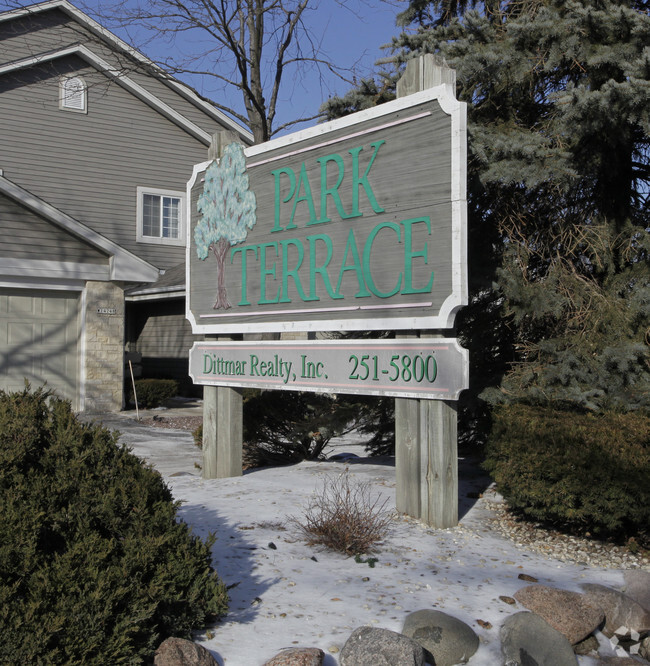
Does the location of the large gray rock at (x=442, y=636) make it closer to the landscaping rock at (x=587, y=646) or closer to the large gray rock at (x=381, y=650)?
the large gray rock at (x=381, y=650)

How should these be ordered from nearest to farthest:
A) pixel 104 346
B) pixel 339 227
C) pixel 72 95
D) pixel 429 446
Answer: pixel 429 446
pixel 339 227
pixel 104 346
pixel 72 95

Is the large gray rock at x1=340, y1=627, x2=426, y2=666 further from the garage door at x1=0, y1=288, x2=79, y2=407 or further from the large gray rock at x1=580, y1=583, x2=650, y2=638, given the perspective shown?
the garage door at x1=0, y1=288, x2=79, y2=407

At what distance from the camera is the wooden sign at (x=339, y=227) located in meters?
5.77

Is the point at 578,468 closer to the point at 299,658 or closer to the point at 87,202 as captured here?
the point at 299,658

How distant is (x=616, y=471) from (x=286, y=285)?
3.48 metres

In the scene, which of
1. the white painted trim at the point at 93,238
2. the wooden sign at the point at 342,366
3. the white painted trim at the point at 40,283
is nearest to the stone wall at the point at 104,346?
the white painted trim at the point at 40,283

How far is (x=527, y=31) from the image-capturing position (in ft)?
22.6

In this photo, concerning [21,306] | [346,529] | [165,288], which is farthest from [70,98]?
[346,529]

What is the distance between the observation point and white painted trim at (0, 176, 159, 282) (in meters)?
14.7

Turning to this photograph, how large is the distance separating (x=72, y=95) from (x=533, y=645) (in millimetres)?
18328

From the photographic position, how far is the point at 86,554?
11.8ft

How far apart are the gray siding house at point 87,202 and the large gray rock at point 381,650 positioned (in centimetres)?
1293

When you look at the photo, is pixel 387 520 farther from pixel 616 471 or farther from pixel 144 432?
pixel 144 432

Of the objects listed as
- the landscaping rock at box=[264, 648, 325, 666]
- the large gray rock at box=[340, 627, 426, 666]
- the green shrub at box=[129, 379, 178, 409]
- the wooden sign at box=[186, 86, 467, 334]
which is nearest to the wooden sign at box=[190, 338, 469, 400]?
the wooden sign at box=[186, 86, 467, 334]
